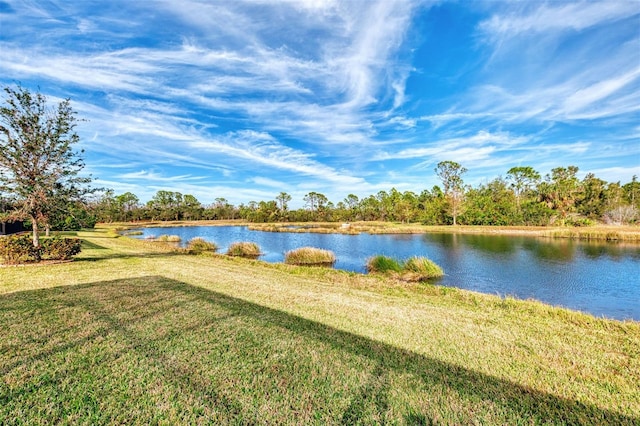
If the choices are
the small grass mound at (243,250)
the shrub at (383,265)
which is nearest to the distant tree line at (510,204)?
the small grass mound at (243,250)

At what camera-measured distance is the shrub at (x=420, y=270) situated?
1384 cm

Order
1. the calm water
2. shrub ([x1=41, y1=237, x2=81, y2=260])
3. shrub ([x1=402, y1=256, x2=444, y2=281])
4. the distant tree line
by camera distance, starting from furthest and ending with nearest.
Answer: the distant tree line → shrub ([x1=402, y1=256, x2=444, y2=281]) → the calm water → shrub ([x1=41, y1=237, x2=81, y2=260])

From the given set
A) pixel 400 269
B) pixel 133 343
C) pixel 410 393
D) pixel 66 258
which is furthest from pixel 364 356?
pixel 66 258

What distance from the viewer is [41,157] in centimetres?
1055

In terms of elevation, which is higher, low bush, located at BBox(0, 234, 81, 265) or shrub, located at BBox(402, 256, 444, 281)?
low bush, located at BBox(0, 234, 81, 265)

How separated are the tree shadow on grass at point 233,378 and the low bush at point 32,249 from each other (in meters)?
7.11

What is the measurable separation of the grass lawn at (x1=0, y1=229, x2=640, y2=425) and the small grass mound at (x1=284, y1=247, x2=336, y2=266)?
1199cm

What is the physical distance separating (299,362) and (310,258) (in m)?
15.2

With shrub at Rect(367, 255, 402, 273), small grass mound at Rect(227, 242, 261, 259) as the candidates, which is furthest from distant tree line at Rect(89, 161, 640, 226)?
shrub at Rect(367, 255, 402, 273)

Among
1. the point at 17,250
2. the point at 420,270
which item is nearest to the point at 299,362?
the point at 17,250

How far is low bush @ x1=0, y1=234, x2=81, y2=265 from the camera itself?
984 cm

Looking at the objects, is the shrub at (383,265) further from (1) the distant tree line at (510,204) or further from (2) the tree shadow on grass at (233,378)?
(1) the distant tree line at (510,204)

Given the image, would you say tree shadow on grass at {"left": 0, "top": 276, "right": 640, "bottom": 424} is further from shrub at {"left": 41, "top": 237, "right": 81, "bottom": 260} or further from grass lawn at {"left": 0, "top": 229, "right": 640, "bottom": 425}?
shrub at {"left": 41, "top": 237, "right": 81, "bottom": 260}

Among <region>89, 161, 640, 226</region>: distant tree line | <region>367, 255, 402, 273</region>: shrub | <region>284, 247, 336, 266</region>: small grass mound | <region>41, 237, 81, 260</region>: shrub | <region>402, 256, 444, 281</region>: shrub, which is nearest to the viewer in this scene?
<region>41, 237, 81, 260</region>: shrub
